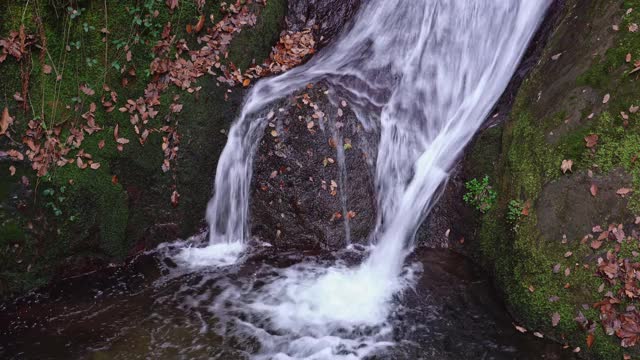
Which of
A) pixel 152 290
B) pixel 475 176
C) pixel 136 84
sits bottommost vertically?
pixel 152 290

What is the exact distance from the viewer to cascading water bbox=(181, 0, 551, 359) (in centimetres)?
662

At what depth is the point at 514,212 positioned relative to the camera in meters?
6.01

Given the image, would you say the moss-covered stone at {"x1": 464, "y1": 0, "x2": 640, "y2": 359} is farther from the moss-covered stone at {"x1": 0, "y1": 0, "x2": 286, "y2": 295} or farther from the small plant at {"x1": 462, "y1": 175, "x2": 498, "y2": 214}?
the moss-covered stone at {"x1": 0, "y1": 0, "x2": 286, "y2": 295}

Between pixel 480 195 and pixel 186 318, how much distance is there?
3.96 meters

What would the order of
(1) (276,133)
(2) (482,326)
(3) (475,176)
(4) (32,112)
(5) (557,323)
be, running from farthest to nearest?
(1) (276,133)
(3) (475,176)
(4) (32,112)
(2) (482,326)
(5) (557,323)

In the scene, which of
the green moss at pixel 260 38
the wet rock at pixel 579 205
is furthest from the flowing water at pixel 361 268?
the wet rock at pixel 579 205

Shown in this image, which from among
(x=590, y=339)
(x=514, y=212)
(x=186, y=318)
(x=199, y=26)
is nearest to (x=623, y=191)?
(x=514, y=212)

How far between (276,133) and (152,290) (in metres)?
2.67

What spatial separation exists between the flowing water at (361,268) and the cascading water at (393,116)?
20mm

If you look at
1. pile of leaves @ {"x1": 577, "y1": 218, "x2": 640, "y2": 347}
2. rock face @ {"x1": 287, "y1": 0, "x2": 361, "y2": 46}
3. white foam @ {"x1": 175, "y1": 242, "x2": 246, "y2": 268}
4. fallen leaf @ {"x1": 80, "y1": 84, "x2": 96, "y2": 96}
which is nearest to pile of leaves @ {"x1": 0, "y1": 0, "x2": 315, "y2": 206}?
fallen leaf @ {"x1": 80, "y1": 84, "x2": 96, "y2": 96}

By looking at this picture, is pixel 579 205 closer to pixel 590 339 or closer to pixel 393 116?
pixel 590 339

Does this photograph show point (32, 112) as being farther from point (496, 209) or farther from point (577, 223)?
point (577, 223)

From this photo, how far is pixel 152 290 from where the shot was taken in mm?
6457

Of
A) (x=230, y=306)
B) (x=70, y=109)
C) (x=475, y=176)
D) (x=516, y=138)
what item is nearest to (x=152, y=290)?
(x=230, y=306)
